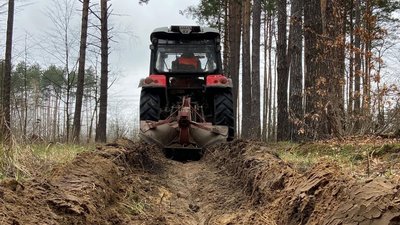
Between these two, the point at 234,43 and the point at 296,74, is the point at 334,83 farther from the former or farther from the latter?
the point at 234,43

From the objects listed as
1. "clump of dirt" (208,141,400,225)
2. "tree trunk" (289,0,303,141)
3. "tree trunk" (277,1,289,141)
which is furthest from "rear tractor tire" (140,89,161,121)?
"tree trunk" (277,1,289,141)

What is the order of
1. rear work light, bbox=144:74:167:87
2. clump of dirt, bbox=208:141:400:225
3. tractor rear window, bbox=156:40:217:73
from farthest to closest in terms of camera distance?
tractor rear window, bbox=156:40:217:73 < rear work light, bbox=144:74:167:87 < clump of dirt, bbox=208:141:400:225

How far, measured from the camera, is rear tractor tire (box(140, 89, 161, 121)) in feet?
28.1

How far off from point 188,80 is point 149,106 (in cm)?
98

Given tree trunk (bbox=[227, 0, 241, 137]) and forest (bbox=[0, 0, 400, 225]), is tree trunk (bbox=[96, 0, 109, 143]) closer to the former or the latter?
forest (bbox=[0, 0, 400, 225])

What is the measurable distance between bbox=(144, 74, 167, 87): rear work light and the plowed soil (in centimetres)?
221

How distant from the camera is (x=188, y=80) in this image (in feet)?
29.5

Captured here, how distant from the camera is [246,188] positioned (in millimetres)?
4836

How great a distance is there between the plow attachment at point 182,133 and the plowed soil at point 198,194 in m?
1.17

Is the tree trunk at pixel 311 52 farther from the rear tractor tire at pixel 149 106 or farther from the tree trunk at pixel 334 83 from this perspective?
the rear tractor tire at pixel 149 106

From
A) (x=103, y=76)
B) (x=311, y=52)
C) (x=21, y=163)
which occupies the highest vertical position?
(x=311, y=52)

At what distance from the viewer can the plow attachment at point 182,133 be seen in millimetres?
7598

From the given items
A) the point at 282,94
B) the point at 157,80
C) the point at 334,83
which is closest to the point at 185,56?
the point at 157,80

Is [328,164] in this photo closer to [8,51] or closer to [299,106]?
[299,106]
